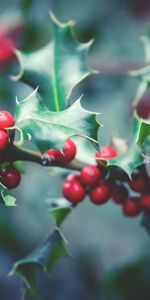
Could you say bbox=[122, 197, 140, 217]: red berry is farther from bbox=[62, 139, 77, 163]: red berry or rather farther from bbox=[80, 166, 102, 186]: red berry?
bbox=[62, 139, 77, 163]: red berry

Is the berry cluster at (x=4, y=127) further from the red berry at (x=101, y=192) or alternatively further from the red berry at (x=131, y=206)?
the red berry at (x=131, y=206)

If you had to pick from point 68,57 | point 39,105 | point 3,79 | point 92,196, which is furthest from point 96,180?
point 3,79

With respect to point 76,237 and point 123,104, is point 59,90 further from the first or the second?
point 76,237

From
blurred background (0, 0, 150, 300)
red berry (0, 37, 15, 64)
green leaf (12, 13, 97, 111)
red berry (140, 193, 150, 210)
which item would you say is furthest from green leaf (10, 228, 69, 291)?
red berry (0, 37, 15, 64)

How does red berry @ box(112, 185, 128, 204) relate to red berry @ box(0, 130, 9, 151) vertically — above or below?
below

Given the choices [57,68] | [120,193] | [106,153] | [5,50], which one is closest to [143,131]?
[106,153]

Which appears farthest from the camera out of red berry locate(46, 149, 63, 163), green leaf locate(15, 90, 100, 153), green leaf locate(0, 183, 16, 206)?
red berry locate(46, 149, 63, 163)

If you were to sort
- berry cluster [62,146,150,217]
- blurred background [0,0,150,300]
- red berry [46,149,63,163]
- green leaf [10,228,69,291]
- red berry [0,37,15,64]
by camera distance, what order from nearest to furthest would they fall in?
red berry [46,149,63,163] → berry cluster [62,146,150,217] → green leaf [10,228,69,291] → red berry [0,37,15,64] → blurred background [0,0,150,300]
